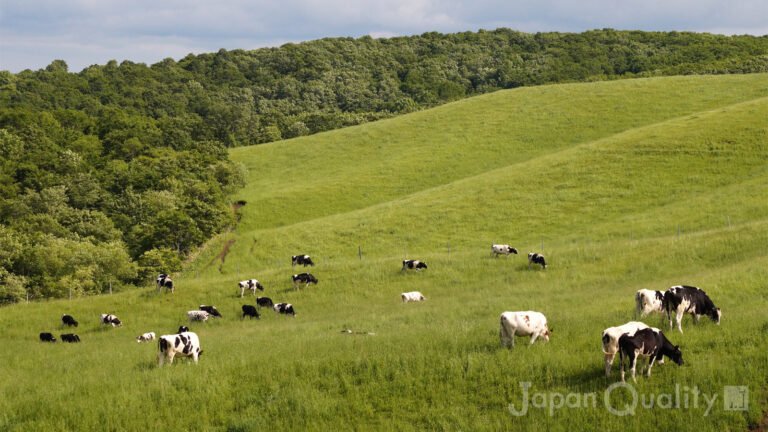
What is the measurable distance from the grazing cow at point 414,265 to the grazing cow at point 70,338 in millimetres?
18087

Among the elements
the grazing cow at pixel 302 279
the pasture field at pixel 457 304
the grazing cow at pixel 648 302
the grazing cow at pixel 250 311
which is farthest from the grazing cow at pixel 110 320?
the grazing cow at pixel 648 302

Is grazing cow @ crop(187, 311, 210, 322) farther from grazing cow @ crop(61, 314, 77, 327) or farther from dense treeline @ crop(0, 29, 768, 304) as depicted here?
dense treeline @ crop(0, 29, 768, 304)

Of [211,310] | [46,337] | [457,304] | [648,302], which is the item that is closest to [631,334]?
[648,302]

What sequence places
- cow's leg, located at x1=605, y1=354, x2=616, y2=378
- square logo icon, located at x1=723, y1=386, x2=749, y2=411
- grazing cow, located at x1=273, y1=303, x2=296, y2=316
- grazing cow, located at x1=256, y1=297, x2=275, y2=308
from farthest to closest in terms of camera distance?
grazing cow, located at x1=256, y1=297, x2=275, y2=308, grazing cow, located at x1=273, y1=303, x2=296, y2=316, cow's leg, located at x1=605, y1=354, x2=616, y2=378, square logo icon, located at x1=723, y1=386, x2=749, y2=411

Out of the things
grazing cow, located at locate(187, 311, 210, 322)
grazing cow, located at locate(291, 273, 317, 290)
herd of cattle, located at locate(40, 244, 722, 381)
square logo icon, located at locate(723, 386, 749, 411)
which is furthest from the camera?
grazing cow, located at locate(291, 273, 317, 290)

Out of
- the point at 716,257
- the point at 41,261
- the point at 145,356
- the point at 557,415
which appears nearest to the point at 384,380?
the point at 557,415

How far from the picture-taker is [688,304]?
16.8m

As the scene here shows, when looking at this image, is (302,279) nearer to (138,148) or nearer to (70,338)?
(70,338)

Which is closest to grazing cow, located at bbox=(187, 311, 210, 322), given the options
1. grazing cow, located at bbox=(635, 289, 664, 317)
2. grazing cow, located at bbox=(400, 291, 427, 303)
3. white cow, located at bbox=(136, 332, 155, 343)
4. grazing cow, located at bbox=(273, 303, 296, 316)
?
white cow, located at bbox=(136, 332, 155, 343)

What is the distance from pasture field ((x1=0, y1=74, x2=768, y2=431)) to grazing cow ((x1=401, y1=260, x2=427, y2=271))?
567 millimetres

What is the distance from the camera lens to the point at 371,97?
7589 inches

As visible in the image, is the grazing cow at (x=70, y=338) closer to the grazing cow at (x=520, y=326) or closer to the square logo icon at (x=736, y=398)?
the grazing cow at (x=520, y=326)

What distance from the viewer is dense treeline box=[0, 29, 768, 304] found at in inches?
2226

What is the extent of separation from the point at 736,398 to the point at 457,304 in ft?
53.3
